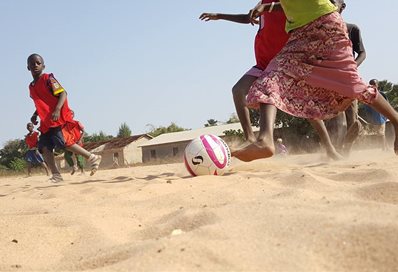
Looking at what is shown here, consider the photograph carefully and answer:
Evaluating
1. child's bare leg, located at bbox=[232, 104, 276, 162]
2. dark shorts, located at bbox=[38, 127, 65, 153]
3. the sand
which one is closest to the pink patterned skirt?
child's bare leg, located at bbox=[232, 104, 276, 162]

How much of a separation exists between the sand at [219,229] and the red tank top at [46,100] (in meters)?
2.83

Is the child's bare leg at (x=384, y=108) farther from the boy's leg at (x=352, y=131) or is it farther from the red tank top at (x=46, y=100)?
the red tank top at (x=46, y=100)

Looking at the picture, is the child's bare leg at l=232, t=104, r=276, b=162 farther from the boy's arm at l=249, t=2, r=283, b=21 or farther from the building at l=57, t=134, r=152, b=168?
the building at l=57, t=134, r=152, b=168

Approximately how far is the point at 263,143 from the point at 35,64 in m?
3.91

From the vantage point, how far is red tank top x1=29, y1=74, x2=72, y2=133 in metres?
6.07

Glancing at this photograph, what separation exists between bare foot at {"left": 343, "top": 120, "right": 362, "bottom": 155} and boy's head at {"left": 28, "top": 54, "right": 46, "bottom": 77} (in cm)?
393

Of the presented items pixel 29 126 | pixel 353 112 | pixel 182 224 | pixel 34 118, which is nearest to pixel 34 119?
pixel 34 118

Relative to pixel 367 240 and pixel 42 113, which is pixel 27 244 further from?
pixel 42 113

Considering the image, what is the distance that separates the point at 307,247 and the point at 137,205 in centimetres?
153

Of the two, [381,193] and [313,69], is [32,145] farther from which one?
[381,193]

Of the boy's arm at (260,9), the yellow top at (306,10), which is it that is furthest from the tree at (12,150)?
the yellow top at (306,10)

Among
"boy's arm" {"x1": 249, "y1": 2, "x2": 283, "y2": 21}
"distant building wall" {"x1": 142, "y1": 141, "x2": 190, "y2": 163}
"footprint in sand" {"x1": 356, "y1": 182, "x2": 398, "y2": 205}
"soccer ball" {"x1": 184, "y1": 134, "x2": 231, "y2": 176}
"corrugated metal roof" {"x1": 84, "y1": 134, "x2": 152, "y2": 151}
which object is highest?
"boy's arm" {"x1": 249, "y1": 2, "x2": 283, "y2": 21}

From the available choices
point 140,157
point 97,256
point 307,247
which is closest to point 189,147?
point 97,256

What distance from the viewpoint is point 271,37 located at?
15.8 ft
